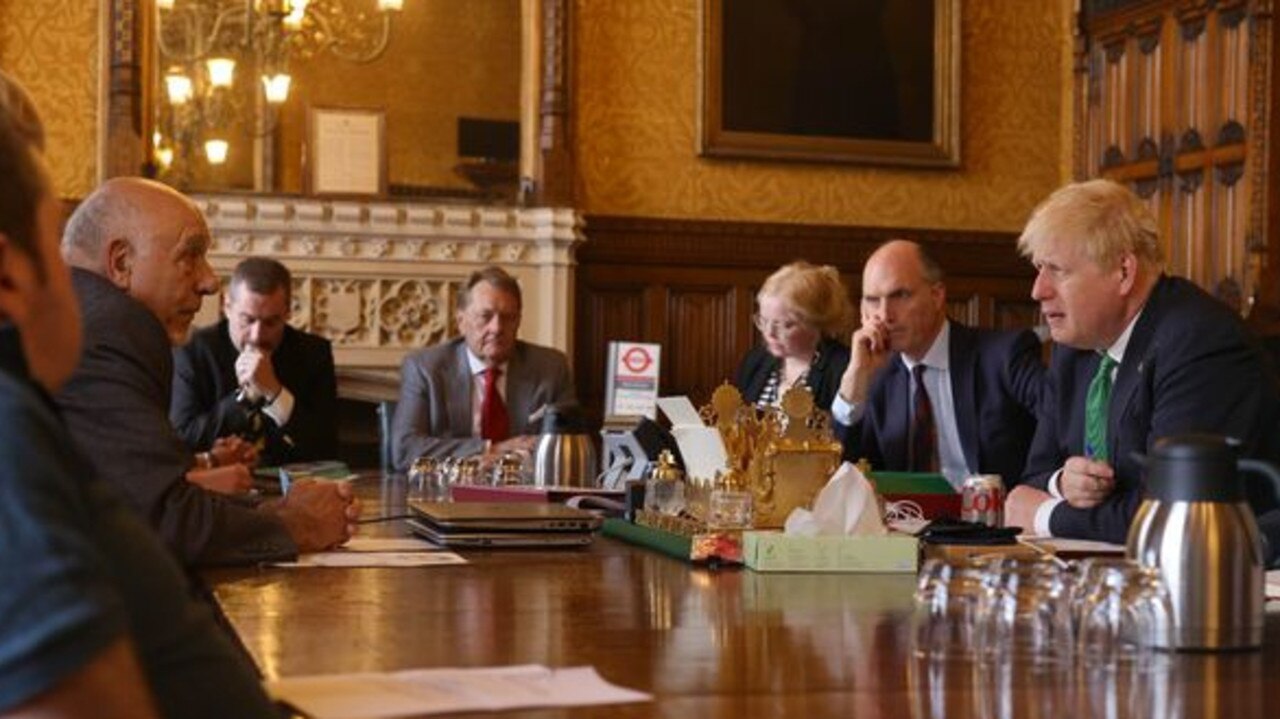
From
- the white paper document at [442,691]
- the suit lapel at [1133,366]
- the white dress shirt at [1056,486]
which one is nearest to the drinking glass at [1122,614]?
the white paper document at [442,691]

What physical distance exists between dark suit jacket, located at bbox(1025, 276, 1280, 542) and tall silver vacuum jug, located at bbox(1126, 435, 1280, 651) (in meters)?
1.35

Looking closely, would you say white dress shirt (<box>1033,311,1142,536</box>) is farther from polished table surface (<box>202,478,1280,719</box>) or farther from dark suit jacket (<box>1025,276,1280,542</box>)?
polished table surface (<box>202,478,1280,719</box>)

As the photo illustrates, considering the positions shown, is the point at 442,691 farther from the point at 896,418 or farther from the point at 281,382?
the point at 281,382

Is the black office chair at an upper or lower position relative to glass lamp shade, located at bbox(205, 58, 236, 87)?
lower

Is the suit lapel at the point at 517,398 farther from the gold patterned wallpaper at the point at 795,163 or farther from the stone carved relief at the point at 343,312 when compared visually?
the gold patterned wallpaper at the point at 795,163

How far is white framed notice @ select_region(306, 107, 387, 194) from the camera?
797 cm

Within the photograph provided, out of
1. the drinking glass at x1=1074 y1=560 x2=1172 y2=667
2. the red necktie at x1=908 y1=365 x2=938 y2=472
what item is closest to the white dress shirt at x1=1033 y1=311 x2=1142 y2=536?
the red necktie at x1=908 y1=365 x2=938 y2=472

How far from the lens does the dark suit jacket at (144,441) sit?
116 inches

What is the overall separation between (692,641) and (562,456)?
2.53m

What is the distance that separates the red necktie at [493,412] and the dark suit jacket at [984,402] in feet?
4.52

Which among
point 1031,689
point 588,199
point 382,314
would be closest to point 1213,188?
point 588,199

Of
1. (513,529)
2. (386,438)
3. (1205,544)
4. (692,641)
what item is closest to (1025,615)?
(1205,544)

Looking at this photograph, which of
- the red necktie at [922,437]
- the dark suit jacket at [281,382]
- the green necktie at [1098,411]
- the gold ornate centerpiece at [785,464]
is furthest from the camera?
the dark suit jacket at [281,382]

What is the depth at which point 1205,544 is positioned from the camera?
2158 millimetres
